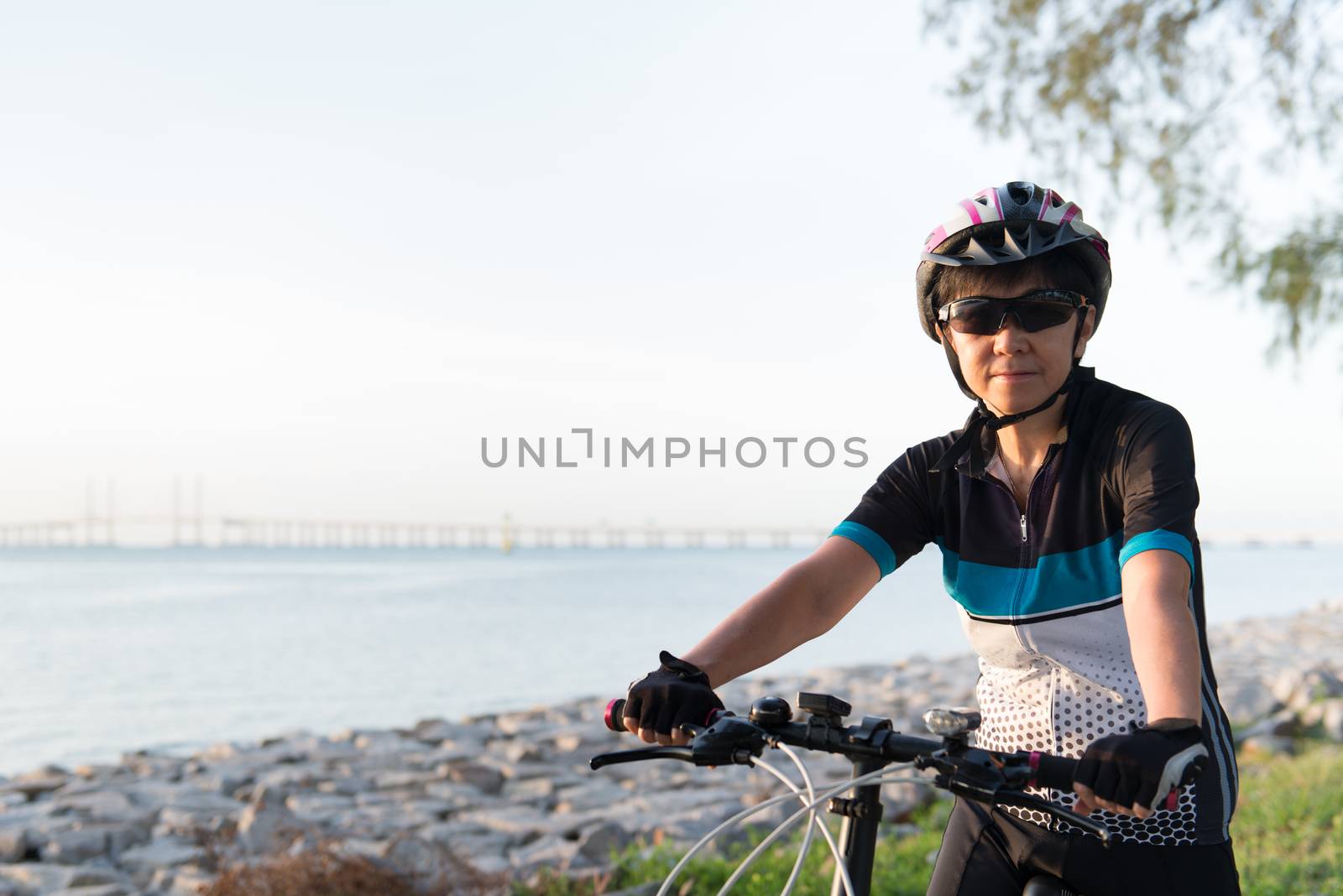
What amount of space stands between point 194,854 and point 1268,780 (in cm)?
599

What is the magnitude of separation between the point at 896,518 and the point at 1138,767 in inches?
37.2

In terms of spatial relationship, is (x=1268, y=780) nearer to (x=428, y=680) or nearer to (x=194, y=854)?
(x=194, y=854)

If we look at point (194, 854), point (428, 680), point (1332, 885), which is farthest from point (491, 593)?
point (1332, 885)

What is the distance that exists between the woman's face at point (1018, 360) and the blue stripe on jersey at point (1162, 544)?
39 centimetres

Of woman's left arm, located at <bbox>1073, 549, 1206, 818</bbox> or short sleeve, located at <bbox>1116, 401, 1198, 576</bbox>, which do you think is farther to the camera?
short sleeve, located at <bbox>1116, 401, 1198, 576</bbox>

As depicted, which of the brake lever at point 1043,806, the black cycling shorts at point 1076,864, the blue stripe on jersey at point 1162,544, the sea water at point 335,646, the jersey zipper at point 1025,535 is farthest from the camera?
the sea water at point 335,646

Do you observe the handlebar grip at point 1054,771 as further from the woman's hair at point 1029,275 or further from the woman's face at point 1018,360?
the woman's hair at point 1029,275

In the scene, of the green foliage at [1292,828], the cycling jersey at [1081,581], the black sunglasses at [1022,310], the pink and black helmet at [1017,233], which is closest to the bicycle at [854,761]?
the cycling jersey at [1081,581]

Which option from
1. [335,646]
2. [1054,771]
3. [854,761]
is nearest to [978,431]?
[854,761]

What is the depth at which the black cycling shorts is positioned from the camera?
83.9 inches

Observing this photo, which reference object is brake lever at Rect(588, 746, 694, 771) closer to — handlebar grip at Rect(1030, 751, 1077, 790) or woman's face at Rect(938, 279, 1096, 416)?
handlebar grip at Rect(1030, 751, 1077, 790)

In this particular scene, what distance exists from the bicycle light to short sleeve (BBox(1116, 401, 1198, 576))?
475 millimetres

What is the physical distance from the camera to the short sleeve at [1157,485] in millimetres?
2041

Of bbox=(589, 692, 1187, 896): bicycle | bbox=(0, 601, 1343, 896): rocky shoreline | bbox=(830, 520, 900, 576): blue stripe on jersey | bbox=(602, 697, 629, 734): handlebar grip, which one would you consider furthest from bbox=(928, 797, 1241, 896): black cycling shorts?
bbox=(0, 601, 1343, 896): rocky shoreline
